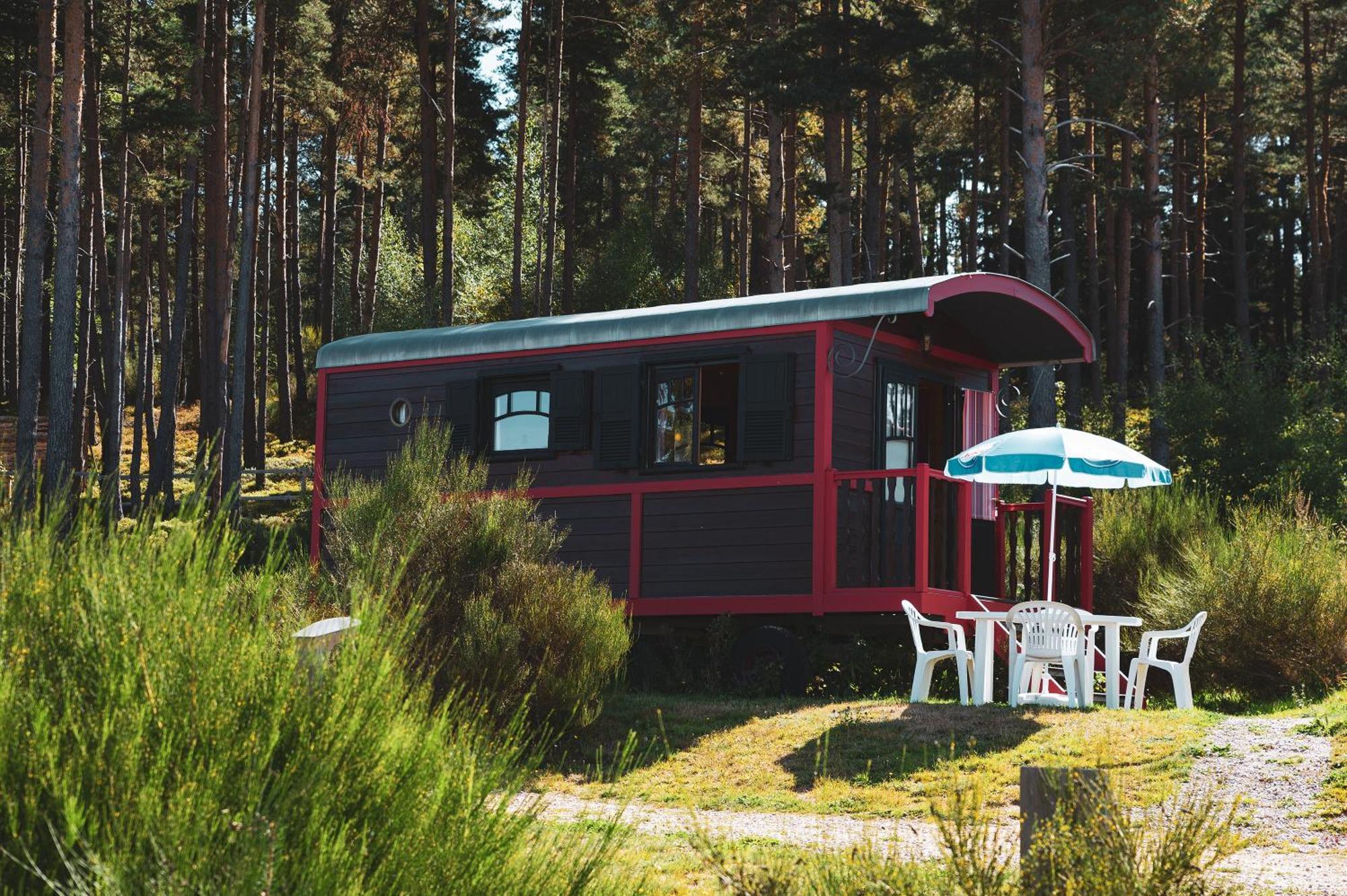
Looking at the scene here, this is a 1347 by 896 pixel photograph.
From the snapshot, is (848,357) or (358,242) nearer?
(848,357)

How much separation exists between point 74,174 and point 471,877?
51.2ft

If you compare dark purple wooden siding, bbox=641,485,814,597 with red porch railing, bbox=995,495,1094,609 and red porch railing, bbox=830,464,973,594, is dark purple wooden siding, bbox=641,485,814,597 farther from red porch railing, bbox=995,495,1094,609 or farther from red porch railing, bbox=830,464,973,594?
red porch railing, bbox=995,495,1094,609

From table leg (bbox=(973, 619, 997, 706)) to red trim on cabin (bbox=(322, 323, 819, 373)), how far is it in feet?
8.40

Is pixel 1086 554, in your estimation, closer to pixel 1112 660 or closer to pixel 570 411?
pixel 1112 660

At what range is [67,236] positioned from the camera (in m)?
17.3

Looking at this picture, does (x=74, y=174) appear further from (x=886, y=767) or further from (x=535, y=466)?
(x=886, y=767)

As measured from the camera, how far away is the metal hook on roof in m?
11.4

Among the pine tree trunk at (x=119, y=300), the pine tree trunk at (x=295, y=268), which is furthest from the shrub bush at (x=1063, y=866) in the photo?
the pine tree trunk at (x=295, y=268)

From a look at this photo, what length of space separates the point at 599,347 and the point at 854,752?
4.61m

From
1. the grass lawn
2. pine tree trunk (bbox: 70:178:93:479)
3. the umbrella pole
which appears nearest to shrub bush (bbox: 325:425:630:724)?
the grass lawn

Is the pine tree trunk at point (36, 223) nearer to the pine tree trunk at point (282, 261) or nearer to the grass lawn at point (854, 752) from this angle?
the grass lawn at point (854, 752)

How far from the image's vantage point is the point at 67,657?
130 inches

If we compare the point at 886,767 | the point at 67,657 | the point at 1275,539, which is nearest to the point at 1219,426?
the point at 1275,539

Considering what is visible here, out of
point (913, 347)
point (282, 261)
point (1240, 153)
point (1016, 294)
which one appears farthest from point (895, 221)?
point (1016, 294)
